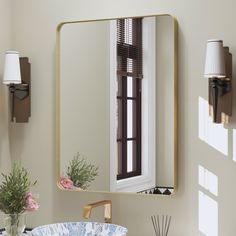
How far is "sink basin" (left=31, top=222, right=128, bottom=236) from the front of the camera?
259 cm

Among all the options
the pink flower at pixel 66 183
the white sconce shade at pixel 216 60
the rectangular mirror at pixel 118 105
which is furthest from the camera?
the pink flower at pixel 66 183

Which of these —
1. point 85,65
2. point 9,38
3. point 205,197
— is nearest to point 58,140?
point 85,65

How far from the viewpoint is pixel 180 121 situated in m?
2.64

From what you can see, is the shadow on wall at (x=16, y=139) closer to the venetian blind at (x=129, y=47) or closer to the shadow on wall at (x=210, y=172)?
the venetian blind at (x=129, y=47)

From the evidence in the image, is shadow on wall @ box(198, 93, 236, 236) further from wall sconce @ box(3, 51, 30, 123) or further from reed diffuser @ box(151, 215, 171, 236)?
wall sconce @ box(3, 51, 30, 123)

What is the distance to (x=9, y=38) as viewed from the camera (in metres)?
3.02

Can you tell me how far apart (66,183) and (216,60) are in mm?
1052

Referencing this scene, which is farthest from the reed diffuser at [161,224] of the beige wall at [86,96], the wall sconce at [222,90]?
the wall sconce at [222,90]

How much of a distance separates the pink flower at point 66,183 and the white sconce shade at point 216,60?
0.96m

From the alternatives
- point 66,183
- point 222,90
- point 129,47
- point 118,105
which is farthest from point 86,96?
point 222,90

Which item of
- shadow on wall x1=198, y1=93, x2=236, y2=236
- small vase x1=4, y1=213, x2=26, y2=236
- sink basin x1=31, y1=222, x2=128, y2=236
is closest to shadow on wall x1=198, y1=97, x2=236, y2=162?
shadow on wall x1=198, y1=93, x2=236, y2=236

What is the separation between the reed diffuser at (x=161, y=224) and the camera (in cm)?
266

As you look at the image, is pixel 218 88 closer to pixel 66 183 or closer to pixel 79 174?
pixel 79 174

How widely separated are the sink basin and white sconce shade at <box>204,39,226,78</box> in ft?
2.79
